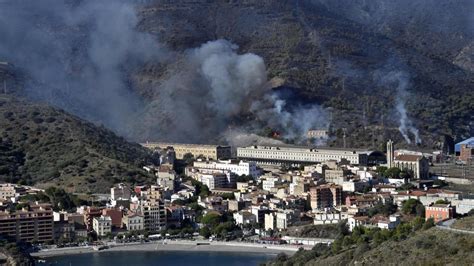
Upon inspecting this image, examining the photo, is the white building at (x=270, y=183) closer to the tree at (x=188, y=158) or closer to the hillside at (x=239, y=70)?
the tree at (x=188, y=158)

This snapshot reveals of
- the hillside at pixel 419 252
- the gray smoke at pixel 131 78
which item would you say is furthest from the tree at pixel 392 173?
the hillside at pixel 419 252

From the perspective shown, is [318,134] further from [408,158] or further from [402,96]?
[408,158]

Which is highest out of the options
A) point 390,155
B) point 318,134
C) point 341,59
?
point 341,59

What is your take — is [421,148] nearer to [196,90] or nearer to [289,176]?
[289,176]

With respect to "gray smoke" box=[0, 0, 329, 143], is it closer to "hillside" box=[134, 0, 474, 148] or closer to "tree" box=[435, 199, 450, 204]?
"hillside" box=[134, 0, 474, 148]

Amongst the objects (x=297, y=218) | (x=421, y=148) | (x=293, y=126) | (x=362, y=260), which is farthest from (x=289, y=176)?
(x=362, y=260)

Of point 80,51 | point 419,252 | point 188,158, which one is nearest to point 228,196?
point 188,158

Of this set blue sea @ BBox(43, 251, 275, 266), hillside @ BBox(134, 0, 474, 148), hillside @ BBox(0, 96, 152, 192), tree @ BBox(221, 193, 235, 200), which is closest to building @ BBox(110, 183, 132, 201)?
hillside @ BBox(0, 96, 152, 192)
